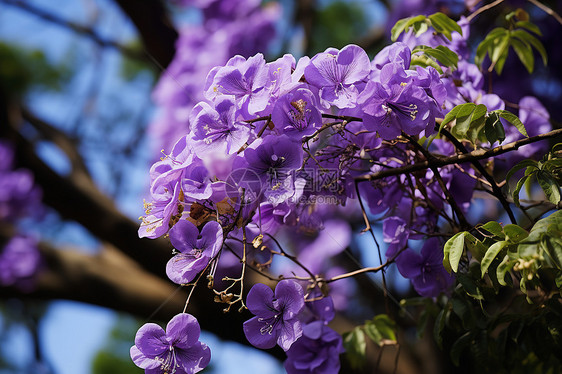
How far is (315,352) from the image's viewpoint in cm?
89

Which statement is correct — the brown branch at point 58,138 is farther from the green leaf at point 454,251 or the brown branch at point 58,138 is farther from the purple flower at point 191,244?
the green leaf at point 454,251

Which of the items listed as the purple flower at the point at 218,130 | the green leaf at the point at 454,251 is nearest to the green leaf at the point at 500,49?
the green leaf at the point at 454,251

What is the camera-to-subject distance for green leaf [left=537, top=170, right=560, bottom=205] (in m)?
0.67

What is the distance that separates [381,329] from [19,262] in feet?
7.29

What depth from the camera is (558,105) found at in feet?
7.28

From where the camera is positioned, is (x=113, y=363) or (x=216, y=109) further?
(x=113, y=363)

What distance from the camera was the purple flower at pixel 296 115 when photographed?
2.22 feet

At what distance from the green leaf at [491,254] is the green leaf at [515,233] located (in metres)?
0.01

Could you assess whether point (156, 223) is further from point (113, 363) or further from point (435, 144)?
point (113, 363)

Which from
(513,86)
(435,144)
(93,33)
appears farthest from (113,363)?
(435,144)

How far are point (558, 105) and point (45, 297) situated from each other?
92.4 inches

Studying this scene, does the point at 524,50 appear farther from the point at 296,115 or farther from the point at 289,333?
the point at 289,333

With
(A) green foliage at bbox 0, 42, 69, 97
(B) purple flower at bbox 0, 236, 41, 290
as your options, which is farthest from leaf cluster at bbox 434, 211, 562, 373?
(A) green foliage at bbox 0, 42, 69, 97

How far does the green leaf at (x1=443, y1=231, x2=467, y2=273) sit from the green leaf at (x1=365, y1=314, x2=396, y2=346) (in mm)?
286
